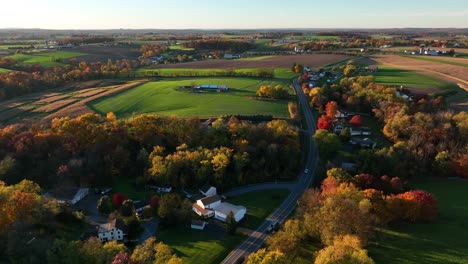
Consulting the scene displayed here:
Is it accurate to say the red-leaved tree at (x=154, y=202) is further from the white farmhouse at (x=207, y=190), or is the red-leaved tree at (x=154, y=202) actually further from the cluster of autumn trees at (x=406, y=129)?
the cluster of autumn trees at (x=406, y=129)

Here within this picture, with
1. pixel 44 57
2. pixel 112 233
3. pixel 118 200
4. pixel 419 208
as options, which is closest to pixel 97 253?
pixel 112 233

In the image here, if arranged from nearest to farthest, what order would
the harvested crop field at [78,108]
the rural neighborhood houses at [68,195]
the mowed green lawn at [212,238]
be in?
the mowed green lawn at [212,238], the rural neighborhood houses at [68,195], the harvested crop field at [78,108]

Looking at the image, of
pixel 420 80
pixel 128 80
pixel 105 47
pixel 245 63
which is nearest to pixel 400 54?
pixel 420 80

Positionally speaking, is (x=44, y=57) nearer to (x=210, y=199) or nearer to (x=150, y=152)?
(x=150, y=152)

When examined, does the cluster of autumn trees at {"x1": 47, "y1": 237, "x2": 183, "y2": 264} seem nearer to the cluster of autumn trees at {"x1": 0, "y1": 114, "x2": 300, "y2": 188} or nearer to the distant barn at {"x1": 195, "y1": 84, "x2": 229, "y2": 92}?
the cluster of autumn trees at {"x1": 0, "y1": 114, "x2": 300, "y2": 188}

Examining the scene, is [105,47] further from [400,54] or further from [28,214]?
[28,214]

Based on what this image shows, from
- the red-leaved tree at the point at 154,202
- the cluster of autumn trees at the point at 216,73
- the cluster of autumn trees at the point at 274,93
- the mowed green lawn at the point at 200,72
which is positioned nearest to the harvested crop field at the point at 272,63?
the mowed green lawn at the point at 200,72
